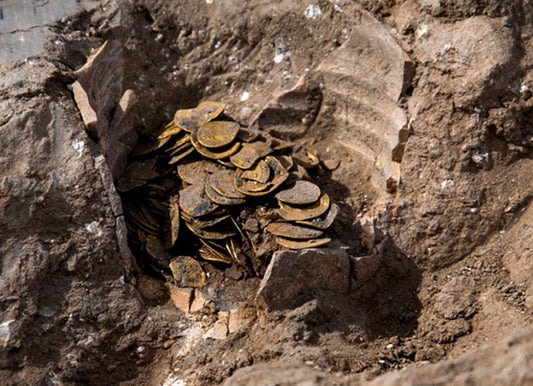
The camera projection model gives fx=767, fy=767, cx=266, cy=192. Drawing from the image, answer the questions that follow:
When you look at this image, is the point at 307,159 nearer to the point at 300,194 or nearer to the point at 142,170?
the point at 300,194

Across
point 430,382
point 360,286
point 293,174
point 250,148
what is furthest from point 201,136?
point 430,382

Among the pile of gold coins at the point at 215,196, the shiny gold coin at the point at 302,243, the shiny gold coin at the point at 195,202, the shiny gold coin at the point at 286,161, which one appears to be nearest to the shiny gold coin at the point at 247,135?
the pile of gold coins at the point at 215,196

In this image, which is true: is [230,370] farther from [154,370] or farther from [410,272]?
[410,272]

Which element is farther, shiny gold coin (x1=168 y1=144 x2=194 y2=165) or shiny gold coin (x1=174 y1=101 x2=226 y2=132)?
shiny gold coin (x1=174 y1=101 x2=226 y2=132)

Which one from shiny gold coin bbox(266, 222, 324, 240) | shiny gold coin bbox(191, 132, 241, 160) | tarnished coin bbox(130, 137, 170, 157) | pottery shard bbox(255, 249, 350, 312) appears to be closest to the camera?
pottery shard bbox(255, 249, 350, 312)

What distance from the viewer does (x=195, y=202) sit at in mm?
5523

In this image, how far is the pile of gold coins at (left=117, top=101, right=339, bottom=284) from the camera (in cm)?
536

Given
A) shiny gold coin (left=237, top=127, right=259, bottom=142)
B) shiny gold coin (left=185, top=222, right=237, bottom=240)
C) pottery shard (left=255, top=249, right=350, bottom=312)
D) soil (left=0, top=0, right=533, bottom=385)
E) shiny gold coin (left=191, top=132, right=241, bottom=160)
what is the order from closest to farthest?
1. soil (left=0, top=0, right=533, bottom=385)
2. pottery shard (left=255, top=249, right=350, bottom=312)
3. shiny gold coin (left=185, top=222, right=237, bottom=240)
4. shiny gold coin (left=191, top=132, right=241, bottom=160)
5. shiny gold coin (left=237, top=127, right=259, bottom=142)

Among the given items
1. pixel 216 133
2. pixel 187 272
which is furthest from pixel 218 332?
pixel 216 133

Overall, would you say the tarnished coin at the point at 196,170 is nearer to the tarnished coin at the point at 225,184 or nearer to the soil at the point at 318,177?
the tarnished coin at the point at 225,184

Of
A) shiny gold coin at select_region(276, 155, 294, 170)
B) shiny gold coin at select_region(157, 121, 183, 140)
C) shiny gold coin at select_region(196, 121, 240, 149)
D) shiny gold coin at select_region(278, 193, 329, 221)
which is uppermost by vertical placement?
shiny gold coin at select_region(157, 121, 183, 140)

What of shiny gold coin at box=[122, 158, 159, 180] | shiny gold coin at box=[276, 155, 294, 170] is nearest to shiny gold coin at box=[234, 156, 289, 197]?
shiny gold coin at box=[276, 155, 294, 170]

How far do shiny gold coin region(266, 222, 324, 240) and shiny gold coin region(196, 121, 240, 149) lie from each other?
30.9 inches

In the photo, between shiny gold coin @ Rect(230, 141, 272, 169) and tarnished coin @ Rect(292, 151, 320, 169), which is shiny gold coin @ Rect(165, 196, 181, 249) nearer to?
shiny gold coin @ Rect(230, 141, 272, 169)
